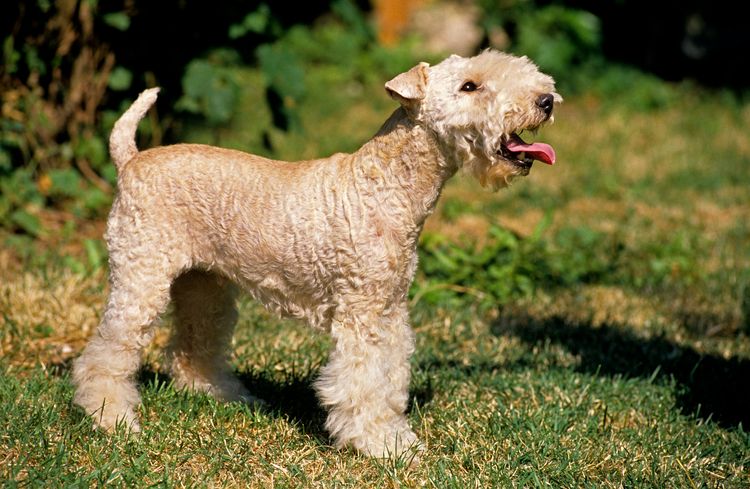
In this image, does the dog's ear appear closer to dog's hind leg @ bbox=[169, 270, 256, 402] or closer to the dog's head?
the dog's head

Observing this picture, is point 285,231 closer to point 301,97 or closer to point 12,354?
point 12,354

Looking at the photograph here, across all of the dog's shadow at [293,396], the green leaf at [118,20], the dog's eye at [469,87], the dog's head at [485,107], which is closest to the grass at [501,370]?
the dog's shadow at [293,396]

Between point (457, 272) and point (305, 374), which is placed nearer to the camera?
point (305, 374)

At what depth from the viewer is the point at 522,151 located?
121 inches

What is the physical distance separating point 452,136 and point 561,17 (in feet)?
26.8

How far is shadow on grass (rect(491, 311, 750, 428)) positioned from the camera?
3.86 metres

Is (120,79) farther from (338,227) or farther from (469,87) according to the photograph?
(469,87)

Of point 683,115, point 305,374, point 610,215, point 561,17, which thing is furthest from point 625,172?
point 305,374

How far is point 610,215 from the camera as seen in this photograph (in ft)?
22.7

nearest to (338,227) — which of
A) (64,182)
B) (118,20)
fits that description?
(118,20)

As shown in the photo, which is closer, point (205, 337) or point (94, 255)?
point (205, 337)

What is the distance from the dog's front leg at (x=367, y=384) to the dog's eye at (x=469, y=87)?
0.86m

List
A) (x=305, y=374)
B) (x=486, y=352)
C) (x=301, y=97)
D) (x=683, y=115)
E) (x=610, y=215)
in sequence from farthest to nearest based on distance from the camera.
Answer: (x=683, y=115), (x=610, y=215), (x=301, y=97), (x=486, y=352), (x=305, y=374)

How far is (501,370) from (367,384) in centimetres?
112
